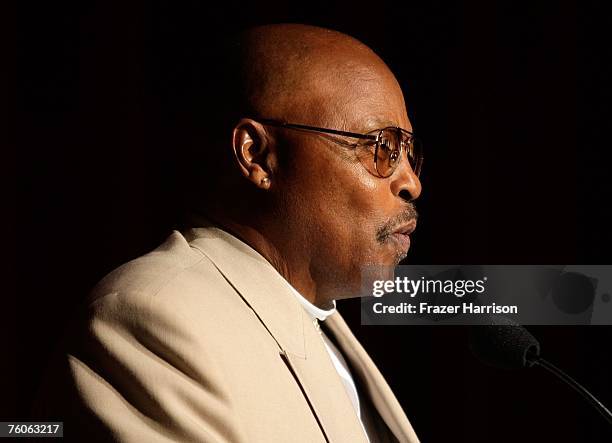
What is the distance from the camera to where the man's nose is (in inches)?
67.4

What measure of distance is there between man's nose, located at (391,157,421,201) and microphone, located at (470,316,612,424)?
0.99 feet

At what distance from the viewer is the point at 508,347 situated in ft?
5.55

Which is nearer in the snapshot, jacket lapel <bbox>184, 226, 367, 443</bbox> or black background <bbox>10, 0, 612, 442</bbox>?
jacket lapel <bbox>184, 226, 367, 443</bbox>

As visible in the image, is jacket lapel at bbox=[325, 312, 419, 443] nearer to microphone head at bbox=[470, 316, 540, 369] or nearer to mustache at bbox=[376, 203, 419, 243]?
microphone head at bbox=[470, 316, 540, 369]

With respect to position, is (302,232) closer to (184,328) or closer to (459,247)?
(184,328)

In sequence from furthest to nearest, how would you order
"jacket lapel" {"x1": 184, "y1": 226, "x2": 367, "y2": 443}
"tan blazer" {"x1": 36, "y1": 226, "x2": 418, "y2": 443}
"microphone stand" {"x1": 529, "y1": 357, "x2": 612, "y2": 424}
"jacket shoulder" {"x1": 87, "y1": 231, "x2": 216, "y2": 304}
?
"microphone stand" {"x1": 529, "y1": 357, "x2": 612, "y2": 424}, "jacket lapel" {"x1": 184, "y1": 226, "x2": 367, "y2": 443}, "jacket shoulder" {"x1": 87, "y1": 231, "x2": 216, "y2": 304}, "tan blazer" {"x1": 36, "y1": 226, "x2": 418, "y2": 443}

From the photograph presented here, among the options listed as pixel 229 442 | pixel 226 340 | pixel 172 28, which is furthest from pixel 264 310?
pixel 172 28

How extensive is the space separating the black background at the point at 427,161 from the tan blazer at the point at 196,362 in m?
0.80

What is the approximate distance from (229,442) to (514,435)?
5.24ft

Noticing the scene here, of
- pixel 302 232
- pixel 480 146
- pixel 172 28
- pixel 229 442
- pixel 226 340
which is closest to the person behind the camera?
pixel 229 442

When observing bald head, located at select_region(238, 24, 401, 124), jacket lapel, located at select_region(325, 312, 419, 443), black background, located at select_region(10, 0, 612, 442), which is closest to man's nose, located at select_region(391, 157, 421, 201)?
bald head, located at select_region(238, 24, 401, 124)

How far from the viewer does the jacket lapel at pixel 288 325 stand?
1434 millimetres

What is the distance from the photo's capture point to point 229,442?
122 centimetres

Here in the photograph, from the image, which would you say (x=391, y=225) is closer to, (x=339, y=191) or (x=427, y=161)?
(x=339, y=191)
